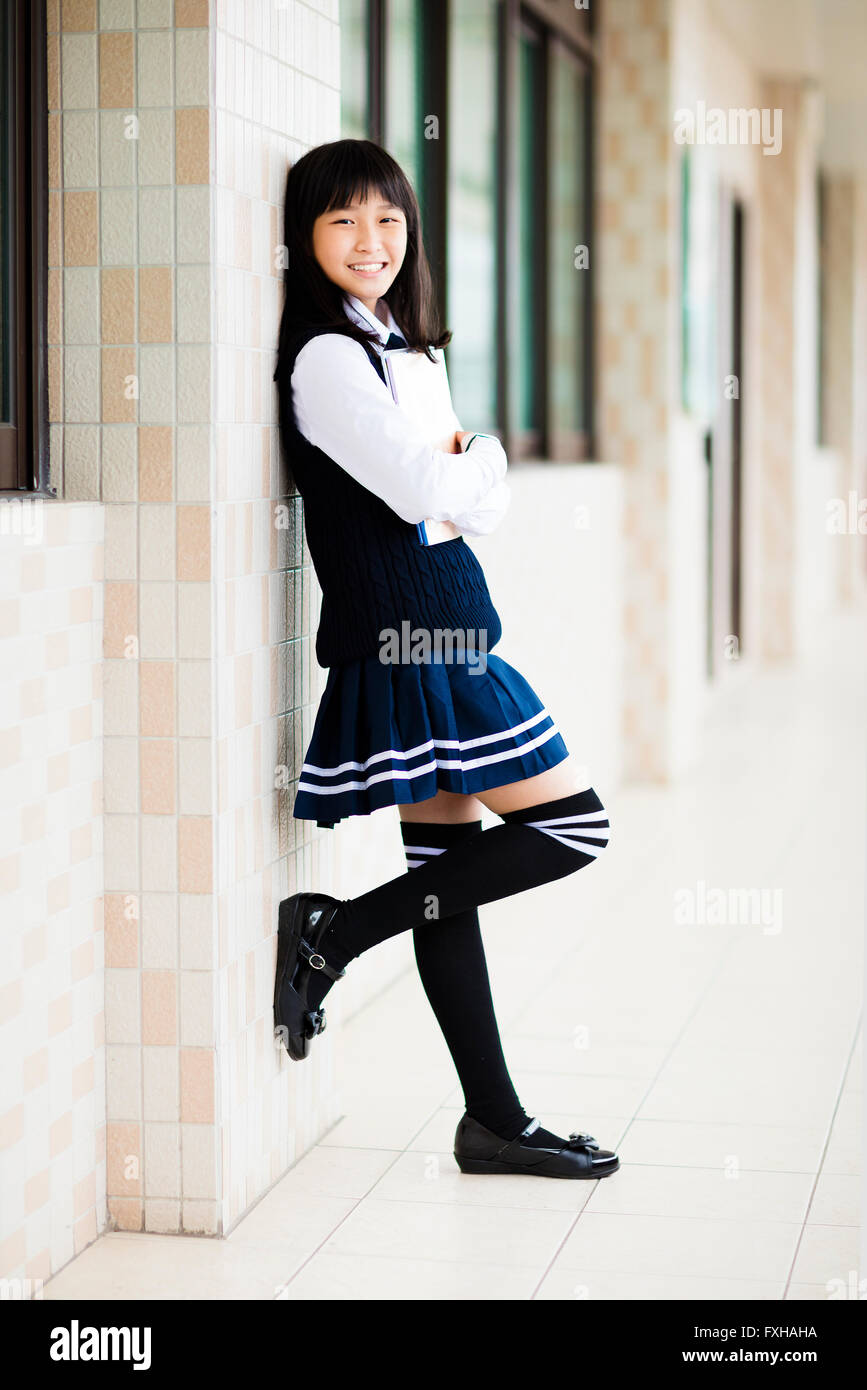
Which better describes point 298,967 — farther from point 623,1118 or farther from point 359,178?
point 359,178

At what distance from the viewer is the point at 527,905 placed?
418 centimetres

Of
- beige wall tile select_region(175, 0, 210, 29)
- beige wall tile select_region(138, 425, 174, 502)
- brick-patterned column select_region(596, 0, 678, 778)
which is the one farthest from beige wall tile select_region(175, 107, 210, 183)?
brick-patterned column select_region(596, 0, 678, 778)

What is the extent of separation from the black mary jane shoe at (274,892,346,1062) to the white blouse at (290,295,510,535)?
0.61 metres

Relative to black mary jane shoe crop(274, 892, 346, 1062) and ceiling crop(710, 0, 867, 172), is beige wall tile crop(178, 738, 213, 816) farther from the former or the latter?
ceiling crop(710, 0, 867, 172)

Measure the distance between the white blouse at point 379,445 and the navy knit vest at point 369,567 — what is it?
4 cm

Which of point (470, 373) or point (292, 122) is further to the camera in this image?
point (470, 373)

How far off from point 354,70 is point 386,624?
1743 mm

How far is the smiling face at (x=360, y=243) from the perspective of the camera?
232 centimetres

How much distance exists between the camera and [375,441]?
2.20 m

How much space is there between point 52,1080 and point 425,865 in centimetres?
59

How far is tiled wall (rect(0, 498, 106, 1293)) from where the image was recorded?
1.99m
